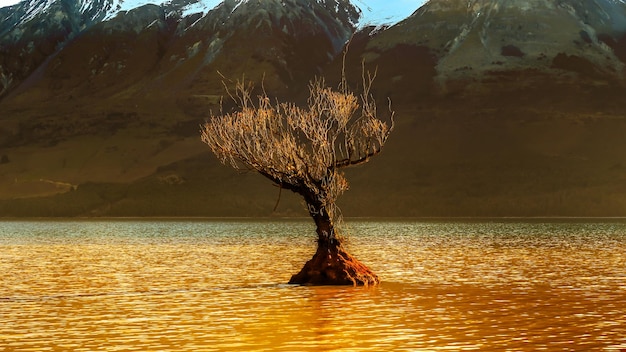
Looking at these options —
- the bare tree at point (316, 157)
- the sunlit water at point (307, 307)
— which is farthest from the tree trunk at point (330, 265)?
the sunlit water at point (307, 307)

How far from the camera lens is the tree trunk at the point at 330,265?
3769 centimetres

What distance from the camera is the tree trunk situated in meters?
37.7

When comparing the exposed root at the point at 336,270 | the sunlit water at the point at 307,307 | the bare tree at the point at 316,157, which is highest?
the bare tree at the point at 316,157

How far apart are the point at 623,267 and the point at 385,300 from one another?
65.5 feet

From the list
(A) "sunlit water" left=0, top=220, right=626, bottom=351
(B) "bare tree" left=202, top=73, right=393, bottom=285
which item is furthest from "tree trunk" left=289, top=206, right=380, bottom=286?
(A) "sunlit water" left=0, top=220, right=626, bottom=351

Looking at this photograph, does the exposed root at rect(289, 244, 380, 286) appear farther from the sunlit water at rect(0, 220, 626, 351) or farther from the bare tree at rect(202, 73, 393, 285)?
the sunlit water at rect(0, 220, 626, 351)

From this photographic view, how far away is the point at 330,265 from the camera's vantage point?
1508 inches

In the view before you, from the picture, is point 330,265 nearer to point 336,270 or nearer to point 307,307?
point 336,270

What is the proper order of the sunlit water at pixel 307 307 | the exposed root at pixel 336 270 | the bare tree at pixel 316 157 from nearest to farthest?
the sunlit water at pixel 307 307 < the bare tree at pixel 316 157 < the exposed root at pixel 336 270

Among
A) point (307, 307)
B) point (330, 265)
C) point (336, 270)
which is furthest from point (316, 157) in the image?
point (307, 307)

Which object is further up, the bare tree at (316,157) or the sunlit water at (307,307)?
the bare tree at (316,157)

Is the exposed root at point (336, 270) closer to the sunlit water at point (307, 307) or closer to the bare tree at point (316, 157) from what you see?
the bare tree at point (316, 157)

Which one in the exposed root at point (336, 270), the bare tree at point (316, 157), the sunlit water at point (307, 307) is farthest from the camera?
the exposed root at point (336, 270)

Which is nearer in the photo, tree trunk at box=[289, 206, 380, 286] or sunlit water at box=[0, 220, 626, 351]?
sunlit water at box=[0, 220, 626, 351]
